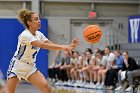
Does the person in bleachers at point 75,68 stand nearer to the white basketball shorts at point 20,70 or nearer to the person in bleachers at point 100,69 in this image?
the person in bleachers at point 100,69

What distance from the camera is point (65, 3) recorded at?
2377 centimetres

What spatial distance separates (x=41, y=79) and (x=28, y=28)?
0.89 metres

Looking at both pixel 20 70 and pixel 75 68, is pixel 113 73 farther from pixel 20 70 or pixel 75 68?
pixel 20 70

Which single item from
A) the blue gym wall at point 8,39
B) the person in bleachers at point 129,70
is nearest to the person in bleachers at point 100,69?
the person in bleachers at point 129,70

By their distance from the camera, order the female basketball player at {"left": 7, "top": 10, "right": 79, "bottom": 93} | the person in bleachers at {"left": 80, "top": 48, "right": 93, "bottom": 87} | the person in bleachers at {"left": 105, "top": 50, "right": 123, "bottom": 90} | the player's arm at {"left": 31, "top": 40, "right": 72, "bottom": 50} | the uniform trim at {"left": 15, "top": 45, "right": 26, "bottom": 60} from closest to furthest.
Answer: the player's arm at {"left": 31, "top": 40, "right": 72, "bottom": 50} < the female basketball player at {"left": 7, "top": 10, "right": 79, "bottom": 93} < the uniform trim at {"left": 15, "top": 45, "right": 26, "bottom": 60} < the person in bleachers at {"left": 105, "top": 50, "right": 123, "bottom": 90} < the person in bleachers at {"left": 80, "top": 48, "right": 93, "bottom": 87}

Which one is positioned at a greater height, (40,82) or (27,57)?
(27,57)

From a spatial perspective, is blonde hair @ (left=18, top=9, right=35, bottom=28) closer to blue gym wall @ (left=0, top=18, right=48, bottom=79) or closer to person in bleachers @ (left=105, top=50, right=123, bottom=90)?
person in bleachers @ (left=105, top=50, right=123, bottom=90)

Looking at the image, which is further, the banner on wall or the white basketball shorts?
the banner on wall

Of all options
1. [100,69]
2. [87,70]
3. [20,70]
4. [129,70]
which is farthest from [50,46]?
[87,70]

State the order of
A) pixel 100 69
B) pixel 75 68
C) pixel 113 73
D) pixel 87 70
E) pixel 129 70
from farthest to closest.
Answer: pixel 75 68
pixel 87 70
pixel 100 69
pixel 113 73
pixel 129 70

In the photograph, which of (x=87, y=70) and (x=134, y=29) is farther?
(x=134, y=29)

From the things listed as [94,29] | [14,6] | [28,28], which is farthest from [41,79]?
[14,6]

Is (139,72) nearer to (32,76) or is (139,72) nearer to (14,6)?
(32,76)

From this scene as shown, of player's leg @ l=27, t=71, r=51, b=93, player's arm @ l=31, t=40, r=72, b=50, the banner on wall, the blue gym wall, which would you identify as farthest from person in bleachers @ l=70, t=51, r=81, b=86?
player's arm @ l=31, t=40, r=72, b=50
